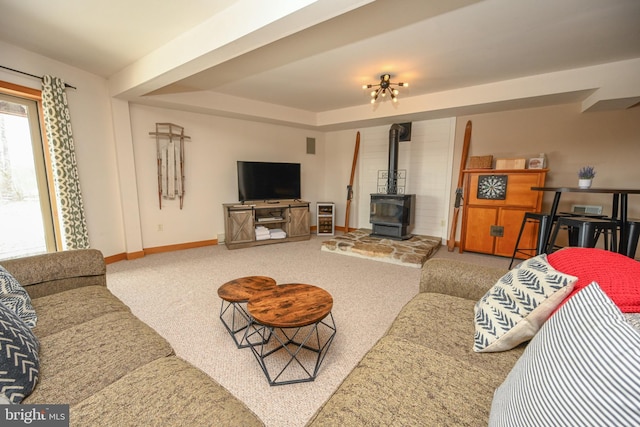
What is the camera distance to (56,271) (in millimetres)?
1674

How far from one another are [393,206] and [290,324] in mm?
3499

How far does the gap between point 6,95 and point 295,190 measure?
3.72 m

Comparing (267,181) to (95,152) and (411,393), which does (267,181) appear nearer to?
(95,152)

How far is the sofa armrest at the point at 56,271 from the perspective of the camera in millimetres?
Result: 1575

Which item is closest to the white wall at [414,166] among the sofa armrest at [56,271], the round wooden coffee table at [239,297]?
the round wooden coffee table at [239,297]

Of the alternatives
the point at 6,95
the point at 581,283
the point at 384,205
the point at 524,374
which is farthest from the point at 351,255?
the point at 6,95

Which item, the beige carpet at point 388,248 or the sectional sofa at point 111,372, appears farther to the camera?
the beige carpet at point 388,248

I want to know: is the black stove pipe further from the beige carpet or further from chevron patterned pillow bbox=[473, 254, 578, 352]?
chevron patterned pillow bbox=[473, 254, 578, 352]

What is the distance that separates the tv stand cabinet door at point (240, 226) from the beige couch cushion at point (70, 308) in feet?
8.50

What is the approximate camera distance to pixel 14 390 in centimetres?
82

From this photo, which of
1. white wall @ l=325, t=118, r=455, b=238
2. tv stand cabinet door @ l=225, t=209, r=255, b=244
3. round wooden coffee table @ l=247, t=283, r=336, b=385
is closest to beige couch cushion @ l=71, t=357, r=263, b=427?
round wooden coffee table @ l=247, t=283, r=336, b=385

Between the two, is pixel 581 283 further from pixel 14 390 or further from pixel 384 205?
pixel 384 205

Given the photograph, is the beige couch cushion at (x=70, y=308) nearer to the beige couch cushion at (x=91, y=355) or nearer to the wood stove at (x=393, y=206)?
the beige couch cushion at (x=91, y=355)

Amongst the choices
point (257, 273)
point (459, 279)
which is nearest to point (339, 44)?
point (459, 279)
